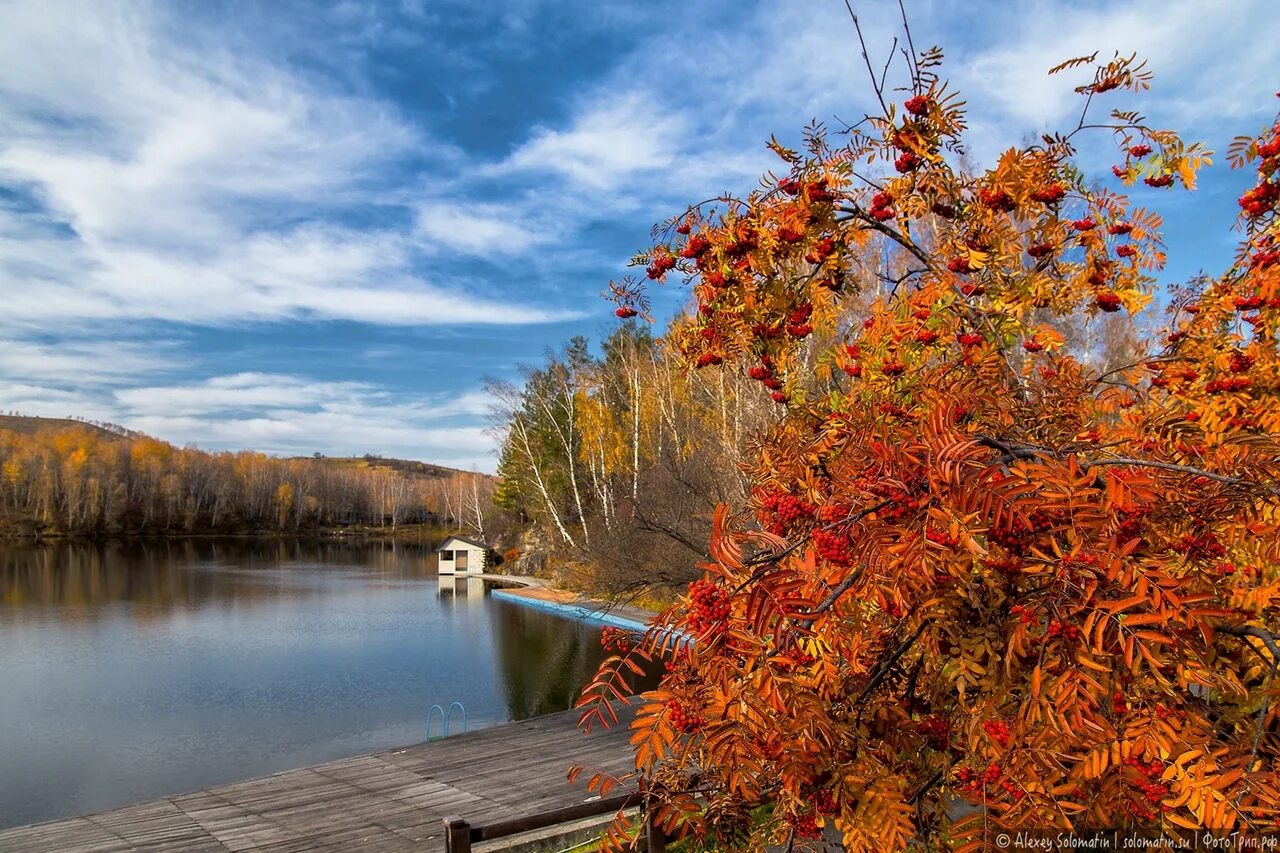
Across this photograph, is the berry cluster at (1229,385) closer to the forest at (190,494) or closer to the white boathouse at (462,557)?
the white boathouse at (462,557)

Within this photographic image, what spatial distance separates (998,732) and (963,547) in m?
0.33

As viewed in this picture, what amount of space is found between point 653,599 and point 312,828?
14250 millimetres

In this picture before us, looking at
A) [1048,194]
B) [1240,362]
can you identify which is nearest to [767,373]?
[1048,194]

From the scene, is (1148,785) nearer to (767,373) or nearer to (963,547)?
(963,547)

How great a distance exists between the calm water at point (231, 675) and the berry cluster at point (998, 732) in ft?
37.6

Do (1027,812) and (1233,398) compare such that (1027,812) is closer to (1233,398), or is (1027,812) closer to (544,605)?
(1233,398)

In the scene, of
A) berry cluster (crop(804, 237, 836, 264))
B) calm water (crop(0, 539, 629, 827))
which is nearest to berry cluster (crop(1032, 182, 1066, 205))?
berry cluster (crop(804, 237, 836, 264))

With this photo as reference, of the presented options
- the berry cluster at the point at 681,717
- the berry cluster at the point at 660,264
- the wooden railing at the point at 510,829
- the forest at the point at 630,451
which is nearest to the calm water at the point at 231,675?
the forest at the point at 630,451

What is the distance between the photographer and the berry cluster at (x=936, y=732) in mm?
1560

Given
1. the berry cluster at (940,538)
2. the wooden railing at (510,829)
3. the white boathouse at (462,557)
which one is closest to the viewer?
the berry cluster at (940,538)

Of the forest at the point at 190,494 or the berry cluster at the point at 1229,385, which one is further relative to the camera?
the forest at the point at 190,494

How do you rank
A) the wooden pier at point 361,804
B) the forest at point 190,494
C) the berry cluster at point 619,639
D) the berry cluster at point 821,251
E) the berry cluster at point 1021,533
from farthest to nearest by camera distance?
the forest at point 190,494 < the wooden pier at point 361,804 < the berry cluster at point 821,251 < the berry cluster at point 619,639 < the berry cluster at point 1021,533

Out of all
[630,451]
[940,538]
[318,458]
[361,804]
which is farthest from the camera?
[318,458]

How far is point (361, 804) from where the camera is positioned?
270 inches
